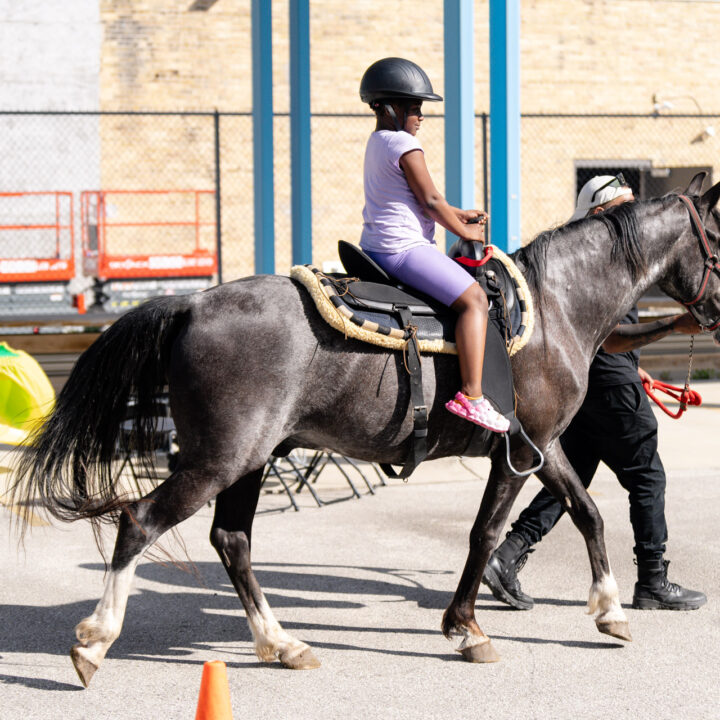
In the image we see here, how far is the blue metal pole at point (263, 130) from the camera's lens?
10508 mm

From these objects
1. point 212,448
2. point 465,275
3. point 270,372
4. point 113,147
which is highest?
point 113,147

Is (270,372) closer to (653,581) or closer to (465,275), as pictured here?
(465,275)

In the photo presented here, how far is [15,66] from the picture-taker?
803 inches

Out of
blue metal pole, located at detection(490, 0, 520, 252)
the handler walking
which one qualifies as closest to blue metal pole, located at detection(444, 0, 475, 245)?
blue metal pole, located at detection(490, 0, 520, 252)

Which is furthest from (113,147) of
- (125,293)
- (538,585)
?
(538,585)

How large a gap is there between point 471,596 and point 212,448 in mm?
1389

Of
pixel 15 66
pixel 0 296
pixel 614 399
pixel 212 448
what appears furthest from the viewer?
pixel 15 66

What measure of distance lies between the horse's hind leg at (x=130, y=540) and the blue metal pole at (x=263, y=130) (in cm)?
603

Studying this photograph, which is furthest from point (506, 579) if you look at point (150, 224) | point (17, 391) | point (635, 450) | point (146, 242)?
point (146, 242)

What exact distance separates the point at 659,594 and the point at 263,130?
6.78m

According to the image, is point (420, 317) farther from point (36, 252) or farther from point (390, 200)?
point (36, 252)

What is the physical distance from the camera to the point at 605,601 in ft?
16.5

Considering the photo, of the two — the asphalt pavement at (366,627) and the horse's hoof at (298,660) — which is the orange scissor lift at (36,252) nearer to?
the asphalt pavement at (366,627)

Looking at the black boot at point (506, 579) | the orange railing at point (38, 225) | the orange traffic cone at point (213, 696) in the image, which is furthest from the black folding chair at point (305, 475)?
the orange railing at point (38, 225)
